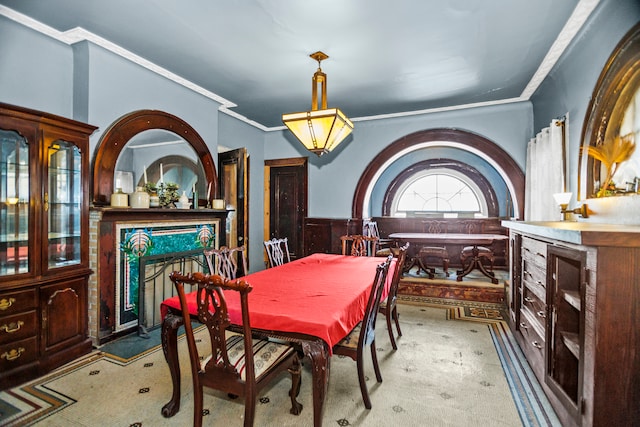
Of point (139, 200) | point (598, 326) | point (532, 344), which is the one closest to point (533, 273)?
point (532, 344)

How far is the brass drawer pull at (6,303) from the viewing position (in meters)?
2.36

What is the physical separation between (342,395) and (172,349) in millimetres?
1156

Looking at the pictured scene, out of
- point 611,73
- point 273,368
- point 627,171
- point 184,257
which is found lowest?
point 273,368

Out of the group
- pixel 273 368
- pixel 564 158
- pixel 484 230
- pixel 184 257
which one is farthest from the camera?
pixel 484 230

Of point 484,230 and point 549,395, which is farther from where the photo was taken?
point 484,230

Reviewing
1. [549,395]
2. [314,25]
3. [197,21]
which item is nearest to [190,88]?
[197,21]

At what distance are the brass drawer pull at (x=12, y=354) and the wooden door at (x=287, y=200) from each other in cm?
421

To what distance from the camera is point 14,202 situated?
252 centimetres

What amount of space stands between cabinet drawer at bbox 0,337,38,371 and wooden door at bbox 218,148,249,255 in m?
2.31

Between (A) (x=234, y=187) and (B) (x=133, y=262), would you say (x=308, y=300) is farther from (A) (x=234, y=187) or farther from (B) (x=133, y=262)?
(A) (x=234, y=187)

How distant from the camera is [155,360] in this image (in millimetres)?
2799

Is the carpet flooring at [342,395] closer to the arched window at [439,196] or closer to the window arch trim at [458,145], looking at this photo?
the window arch trim at [458,145]

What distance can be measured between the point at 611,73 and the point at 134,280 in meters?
4.44

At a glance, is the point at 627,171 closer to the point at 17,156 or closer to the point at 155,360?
the point at 155,360
